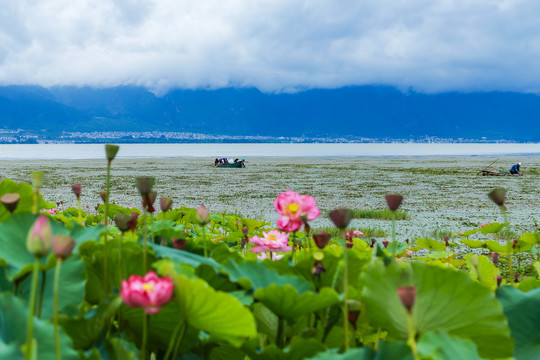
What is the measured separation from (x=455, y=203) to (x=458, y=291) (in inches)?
466

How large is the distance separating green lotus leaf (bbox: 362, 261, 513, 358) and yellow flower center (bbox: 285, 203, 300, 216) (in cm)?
38

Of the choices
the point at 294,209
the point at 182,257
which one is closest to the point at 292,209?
the point at 294,209

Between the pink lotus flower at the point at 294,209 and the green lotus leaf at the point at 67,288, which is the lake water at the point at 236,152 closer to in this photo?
the pink lotus flower at the point at 294,209

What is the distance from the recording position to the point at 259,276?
0.85 meters

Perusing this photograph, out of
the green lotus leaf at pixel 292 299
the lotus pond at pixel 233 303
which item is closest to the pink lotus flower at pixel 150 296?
the lotus pond at pixel 233 303

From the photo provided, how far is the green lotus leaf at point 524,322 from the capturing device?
0.80m

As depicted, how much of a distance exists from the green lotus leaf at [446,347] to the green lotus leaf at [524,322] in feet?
1.06

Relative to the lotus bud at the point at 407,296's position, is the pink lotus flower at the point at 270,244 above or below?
below

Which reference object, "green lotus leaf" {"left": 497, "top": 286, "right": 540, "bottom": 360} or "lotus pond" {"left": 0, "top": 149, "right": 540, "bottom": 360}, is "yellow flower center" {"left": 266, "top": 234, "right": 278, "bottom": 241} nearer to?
"lotus pond" {"left": 0, "top": 149, "right": 540, "bottom": 360}

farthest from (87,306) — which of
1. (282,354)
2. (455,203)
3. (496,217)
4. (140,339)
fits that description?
(455,203)

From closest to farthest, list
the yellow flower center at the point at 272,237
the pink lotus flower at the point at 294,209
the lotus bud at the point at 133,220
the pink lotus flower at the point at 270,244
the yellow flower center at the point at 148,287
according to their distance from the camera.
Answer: the yellow flower center at the point at 148,287, the lotus bud at the point at 133,220, the pink lotus flower at the point at 294,209, the pink lotus flower at the point at 270,244, the yellow flower center at the point at 272,237

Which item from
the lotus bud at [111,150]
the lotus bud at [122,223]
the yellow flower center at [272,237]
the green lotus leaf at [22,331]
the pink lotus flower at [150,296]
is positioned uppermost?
the lotus bud at [111,150]

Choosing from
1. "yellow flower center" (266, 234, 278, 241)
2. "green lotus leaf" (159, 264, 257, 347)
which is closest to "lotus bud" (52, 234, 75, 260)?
"green lotus leaf" (159, 264, 257, 347)

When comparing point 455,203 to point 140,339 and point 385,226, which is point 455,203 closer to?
point 385,226
